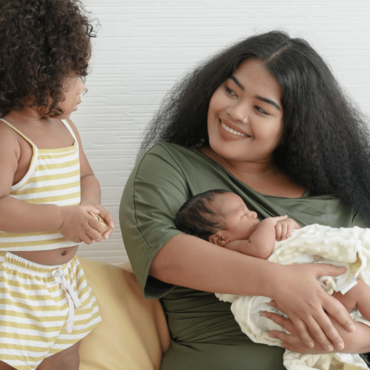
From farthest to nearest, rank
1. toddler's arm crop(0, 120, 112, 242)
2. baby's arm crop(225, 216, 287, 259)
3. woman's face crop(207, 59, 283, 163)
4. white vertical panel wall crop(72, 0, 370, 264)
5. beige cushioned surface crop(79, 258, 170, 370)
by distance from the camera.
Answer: white vertical panel wall crop(72, 0, 370, 264) < woman's face crop(207, 59, 283, 163) < beige cushioned surface crop(79, 258, 170, 370) < baby's arm crop(225, 216, 287, 259) < toddler's arm crop(0, 120, 112, 242)

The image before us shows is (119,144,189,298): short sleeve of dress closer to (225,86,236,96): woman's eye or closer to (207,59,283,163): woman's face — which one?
(207,59,283,163): woman's face

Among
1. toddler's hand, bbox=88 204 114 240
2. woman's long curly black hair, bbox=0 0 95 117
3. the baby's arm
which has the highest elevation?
woman's long curly black hair, bbox=0 0 95 117

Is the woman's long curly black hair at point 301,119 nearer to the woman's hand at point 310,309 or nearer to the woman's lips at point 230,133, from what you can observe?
the woman's lips at point 230,133

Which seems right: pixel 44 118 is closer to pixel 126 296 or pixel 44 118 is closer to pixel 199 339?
pixel 126 296

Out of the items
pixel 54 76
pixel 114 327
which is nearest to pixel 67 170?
pixel 54 76

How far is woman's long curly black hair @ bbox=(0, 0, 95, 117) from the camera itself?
1231 millimetres

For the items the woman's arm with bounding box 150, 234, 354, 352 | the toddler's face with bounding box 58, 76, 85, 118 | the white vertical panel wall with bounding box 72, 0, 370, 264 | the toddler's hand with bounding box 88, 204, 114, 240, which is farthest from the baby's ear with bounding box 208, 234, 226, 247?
the white vertical panel wall with bounding box 72, 0, 370, 264

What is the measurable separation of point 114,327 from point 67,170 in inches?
21.8

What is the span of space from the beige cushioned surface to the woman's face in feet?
1.87

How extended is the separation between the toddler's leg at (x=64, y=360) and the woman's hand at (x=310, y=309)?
2.05 feet

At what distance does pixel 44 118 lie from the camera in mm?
1374

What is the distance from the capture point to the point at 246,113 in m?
1.66

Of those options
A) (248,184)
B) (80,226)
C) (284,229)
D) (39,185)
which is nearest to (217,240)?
(284,229)

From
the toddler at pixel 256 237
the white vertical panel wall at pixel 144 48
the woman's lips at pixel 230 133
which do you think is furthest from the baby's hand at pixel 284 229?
the white vertical panel wall at pixel 144 48
